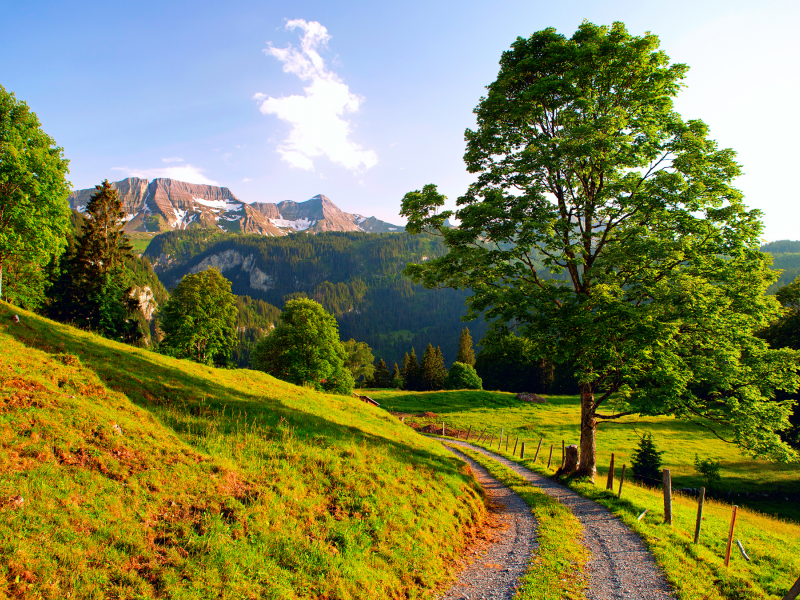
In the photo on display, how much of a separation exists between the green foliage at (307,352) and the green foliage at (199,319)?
8.06 m

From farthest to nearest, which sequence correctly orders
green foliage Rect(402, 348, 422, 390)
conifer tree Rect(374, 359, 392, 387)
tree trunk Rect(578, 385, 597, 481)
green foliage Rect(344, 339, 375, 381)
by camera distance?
green foliage Rect(344, 339, 375, 381) → conifer tree Rect(374, 359, 392, 387) → green foliage Rect(402, 348, 422, 390) → tree trunk Rect(578, 385, 597, 481)

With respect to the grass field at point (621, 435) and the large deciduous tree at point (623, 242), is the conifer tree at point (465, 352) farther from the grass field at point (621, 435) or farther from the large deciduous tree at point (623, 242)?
the large deciduous tree at point (623, 242)

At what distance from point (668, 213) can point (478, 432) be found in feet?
115

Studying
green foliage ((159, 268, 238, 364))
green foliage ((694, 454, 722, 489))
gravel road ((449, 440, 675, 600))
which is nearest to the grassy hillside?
gravel road ((449, 440, 675, 600))

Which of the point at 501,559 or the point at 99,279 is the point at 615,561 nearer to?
the point at 501,559

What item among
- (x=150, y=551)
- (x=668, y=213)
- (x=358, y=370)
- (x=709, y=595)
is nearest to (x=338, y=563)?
(x=150, y=551)

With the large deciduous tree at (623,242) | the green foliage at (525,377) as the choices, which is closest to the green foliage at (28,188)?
the large deciduous tree at (623,242)

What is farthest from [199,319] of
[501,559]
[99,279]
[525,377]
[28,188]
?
[525,377]

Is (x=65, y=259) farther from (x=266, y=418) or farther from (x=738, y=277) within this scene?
(x=738, y=277)

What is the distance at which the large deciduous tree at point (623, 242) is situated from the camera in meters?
13.9

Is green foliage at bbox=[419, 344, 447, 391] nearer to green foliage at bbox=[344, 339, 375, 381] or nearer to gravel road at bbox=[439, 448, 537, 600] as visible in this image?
green foliage at bbox=[344, 339, 375, 381]

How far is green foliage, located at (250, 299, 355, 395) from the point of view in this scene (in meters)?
49.8

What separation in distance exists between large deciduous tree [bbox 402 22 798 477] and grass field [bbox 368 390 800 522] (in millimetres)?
8301

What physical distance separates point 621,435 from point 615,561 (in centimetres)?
4083
